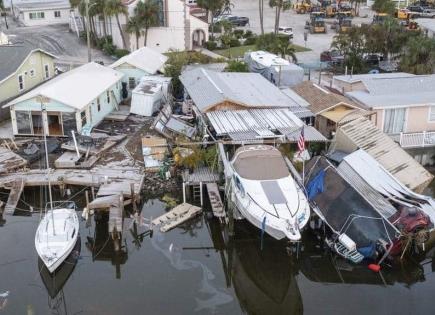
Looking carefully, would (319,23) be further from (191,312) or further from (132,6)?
(191,312)

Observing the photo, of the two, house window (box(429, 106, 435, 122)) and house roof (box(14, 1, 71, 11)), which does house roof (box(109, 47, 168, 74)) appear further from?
house roof (box(14, 1, 71, 11))

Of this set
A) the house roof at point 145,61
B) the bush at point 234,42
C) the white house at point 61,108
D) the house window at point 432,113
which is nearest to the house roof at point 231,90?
the house roof at point 145,61

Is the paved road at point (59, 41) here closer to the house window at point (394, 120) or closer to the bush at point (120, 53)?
the bush at point (120, 53)

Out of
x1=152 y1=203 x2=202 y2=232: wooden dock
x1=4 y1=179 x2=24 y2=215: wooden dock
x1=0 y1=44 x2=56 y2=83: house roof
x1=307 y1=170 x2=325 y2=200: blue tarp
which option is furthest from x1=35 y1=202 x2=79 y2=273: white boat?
x1=0 y1=44 x2=56 y2=83: house roof

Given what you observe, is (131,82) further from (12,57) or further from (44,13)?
(44,13)

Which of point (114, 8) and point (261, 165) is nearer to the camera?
point (261, 165)

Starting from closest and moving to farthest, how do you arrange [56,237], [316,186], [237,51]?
1. [56,237]
2. [316,186]
3. [237,51]

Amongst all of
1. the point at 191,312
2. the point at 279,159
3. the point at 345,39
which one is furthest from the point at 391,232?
the point at 345,39

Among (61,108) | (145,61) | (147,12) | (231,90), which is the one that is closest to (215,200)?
(231,90)
